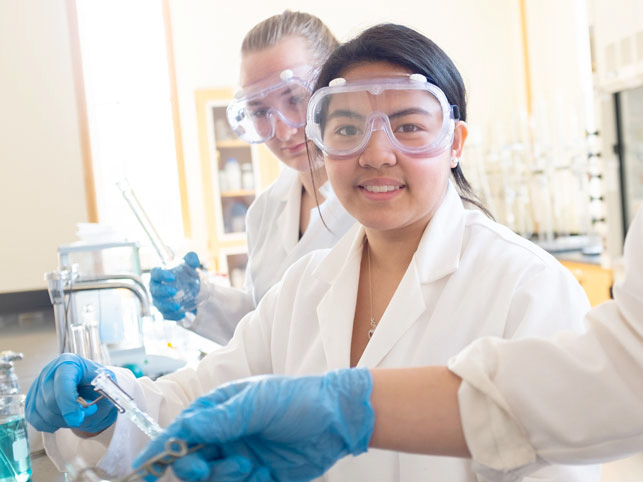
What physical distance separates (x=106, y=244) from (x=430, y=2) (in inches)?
183

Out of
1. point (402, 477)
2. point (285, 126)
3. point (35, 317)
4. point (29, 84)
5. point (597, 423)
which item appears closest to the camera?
point (597, 423)

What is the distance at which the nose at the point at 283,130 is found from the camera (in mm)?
1904

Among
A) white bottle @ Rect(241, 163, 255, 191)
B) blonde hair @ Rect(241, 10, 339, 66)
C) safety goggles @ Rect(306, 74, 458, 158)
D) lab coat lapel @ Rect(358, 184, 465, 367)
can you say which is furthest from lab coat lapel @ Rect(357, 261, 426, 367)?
white bottle @ Rect(241, 163, 255, 191)

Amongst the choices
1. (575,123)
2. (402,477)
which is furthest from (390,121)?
(575,123)

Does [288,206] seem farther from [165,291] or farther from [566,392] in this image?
[566,392]

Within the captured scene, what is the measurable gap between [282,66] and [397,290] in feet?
3.05

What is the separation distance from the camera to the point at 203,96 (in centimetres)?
577

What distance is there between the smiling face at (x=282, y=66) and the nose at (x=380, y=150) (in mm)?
701

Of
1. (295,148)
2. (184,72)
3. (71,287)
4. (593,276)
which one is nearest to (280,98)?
(295,148)

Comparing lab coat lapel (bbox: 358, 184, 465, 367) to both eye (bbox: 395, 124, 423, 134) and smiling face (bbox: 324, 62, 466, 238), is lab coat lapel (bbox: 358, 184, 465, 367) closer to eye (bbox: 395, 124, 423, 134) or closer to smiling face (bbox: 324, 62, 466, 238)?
smiling face (bbox: 324, 62, 466, 238)

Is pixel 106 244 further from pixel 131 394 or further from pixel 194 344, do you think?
pixel 131 394

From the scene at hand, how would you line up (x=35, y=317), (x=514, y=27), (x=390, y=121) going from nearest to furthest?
(x=390, y=121) → (x=35, y=317) → (x=514, y=27)

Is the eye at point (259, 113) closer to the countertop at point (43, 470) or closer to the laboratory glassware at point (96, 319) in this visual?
the laboratory glassware at point (96, 319)

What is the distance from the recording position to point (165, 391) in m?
1.34
